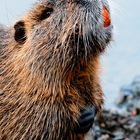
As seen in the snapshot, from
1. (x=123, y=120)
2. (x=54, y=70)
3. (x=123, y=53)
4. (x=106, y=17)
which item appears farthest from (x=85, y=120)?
(x=123, y=53)

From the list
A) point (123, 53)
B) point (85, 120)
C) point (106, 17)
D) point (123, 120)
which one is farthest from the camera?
point (123, 53)

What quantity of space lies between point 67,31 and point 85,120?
1.98ft

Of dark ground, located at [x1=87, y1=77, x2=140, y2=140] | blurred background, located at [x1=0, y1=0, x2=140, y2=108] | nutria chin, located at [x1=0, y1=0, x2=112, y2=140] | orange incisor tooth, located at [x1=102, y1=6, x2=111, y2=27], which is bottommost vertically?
blurred background, located at [x1=0, y1=0, x2=140, y2=108]

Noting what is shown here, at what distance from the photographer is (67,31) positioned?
5.64m

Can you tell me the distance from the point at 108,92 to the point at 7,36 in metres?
2.86

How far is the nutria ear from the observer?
5.87 m

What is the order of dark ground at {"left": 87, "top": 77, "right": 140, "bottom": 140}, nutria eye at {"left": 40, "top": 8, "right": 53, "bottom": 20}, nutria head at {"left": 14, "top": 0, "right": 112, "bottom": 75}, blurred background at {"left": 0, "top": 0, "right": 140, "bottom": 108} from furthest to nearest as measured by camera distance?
blurred background at {"left": 0, "top": 0, "right": 140, "bottom": 108}
dark ground at {"left": 87, "top": 77, "right": 140, "bottom": 140}
nutria eye at {"left": 40, "top": 8, "right": 53, "bottom": 20}
nutria head at {"left": 14, "top": 0, "right": 112, "bottom": 75}

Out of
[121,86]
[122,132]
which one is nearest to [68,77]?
[122,132]

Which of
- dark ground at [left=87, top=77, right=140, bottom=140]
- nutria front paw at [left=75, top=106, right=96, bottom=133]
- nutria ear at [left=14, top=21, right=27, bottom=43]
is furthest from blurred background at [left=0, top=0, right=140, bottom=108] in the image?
nutria ear at [left=14, top=21, right=27, bottom=43]

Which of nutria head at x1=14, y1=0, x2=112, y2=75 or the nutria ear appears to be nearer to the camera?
nutria head at x1=14, y1=0, x2=112, y2=75

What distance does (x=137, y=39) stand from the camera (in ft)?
31.9

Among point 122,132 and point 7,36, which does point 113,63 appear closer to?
point 122,132

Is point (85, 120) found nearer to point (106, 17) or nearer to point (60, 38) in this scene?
Result: point (60, 38)

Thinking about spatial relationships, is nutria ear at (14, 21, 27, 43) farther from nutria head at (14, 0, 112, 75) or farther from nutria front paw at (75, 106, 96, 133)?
nutria front paw at (75, 106, 96, 133)
